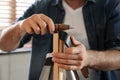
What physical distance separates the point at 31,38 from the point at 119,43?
14.5 inches

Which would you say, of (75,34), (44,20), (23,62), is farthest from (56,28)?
(23,62)

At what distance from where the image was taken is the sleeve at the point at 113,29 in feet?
2.86

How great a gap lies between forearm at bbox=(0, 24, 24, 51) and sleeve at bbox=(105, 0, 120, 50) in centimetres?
33

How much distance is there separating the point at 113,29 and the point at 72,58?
315 mm

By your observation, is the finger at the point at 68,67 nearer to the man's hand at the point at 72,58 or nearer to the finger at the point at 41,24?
the man's hand at the point at 72,58

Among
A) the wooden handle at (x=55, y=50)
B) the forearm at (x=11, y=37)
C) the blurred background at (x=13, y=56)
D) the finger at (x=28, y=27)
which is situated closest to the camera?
the wooden handle at (x=55, y=50)

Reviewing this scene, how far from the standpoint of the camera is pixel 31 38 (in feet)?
3.25

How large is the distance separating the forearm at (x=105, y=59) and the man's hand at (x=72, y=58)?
70 mm

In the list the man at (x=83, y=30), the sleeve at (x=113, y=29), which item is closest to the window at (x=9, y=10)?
the man at (x=83, y=30)

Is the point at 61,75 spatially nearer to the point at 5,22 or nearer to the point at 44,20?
the point at 44,20

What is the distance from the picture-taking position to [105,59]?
788 millimetres

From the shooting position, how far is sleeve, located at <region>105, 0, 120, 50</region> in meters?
0.87

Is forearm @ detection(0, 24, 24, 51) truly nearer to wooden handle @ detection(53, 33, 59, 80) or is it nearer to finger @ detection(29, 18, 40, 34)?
finger @ detection(29, 18, 40, 34)

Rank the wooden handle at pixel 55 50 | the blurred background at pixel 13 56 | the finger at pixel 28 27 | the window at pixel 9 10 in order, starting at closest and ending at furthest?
the wooden handle at pixel 55 50 → the finger at pixel 28 27 → the blurred background at pixel 13 56 → the window at pixel 9 10
